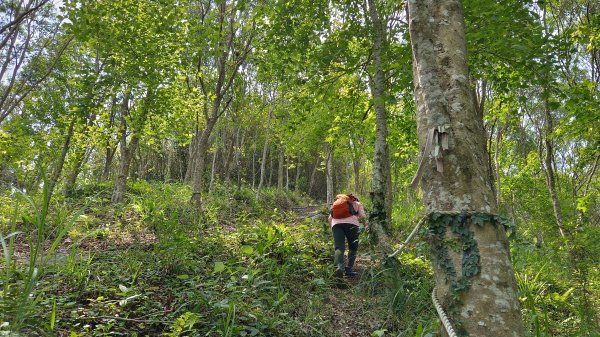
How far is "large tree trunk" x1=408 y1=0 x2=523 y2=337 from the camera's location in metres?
1.84

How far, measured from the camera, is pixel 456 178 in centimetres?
207

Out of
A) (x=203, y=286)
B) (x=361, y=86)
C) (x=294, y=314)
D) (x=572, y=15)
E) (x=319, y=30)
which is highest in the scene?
(x=572, y=15)

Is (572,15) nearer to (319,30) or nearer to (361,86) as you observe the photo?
(361,86)

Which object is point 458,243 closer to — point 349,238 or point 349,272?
point 349,272

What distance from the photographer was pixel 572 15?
10344mm

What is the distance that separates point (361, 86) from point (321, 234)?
3.35m

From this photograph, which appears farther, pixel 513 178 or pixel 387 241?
pixel 513 178

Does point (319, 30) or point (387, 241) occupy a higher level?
point (319, 30)

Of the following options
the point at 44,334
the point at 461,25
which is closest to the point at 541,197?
the point at 461,25

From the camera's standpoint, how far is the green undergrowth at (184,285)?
8.76 feet

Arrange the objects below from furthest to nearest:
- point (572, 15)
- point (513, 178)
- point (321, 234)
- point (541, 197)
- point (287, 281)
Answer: point (513, 178) < point (541, 197) < point (572, 15) < point (321, 234) < point (287, 281)

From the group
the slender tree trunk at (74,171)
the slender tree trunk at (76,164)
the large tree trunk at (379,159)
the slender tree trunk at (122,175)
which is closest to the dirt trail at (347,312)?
the large tree trunk at (379,159)

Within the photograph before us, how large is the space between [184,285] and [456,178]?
10.1 feet

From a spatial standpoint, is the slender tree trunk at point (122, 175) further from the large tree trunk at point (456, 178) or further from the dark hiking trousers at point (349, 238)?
the large tree trunk at point (456, 178)
